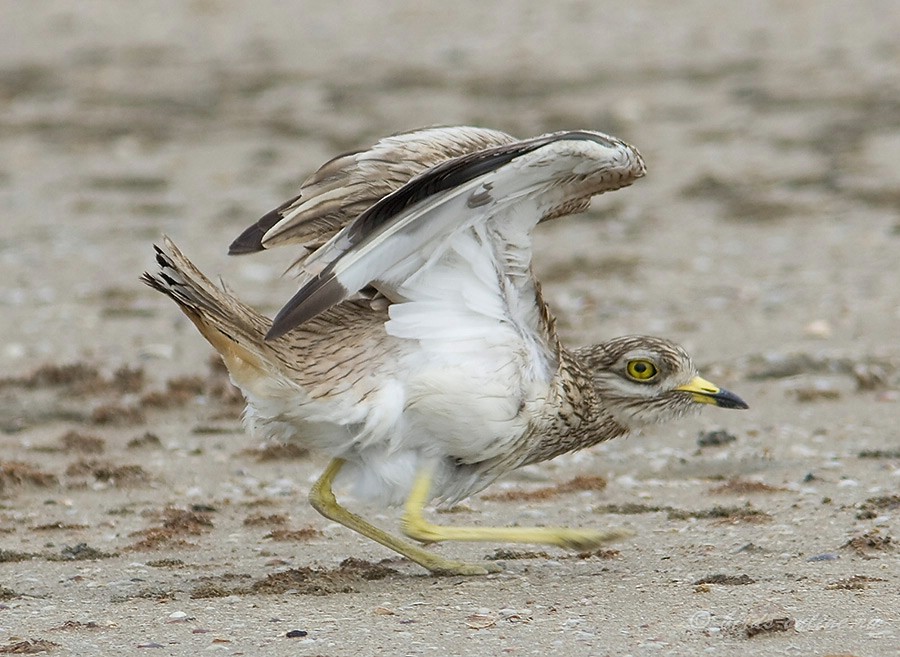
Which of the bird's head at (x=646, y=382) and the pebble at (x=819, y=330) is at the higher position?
the bird's head at (x=646, y=382)

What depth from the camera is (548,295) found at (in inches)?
462

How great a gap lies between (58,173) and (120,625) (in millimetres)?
11231

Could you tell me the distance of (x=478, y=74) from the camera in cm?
1956

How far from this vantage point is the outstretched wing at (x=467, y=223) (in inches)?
218

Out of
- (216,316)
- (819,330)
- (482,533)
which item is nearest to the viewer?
(216,316)

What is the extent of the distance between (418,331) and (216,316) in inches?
30.2

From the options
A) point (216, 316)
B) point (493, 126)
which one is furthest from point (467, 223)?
point (493, 126)

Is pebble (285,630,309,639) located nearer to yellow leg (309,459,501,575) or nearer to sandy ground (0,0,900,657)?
sandy ground (0,0,900,657)

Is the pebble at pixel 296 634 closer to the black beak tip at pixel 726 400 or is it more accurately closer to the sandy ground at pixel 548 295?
the sandy ground at pixel 548 295

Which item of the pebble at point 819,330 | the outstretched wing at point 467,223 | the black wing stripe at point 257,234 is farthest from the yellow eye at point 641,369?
the pebble at point 819,330

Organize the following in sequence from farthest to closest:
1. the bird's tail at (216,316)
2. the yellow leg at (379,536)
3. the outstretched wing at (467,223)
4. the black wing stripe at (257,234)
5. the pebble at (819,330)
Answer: the pebble at (819,330) → the black wing stripe at (257,234) → the yellow leg at (379,536) → the bird's tail at (216,316) → the outstretched wing at (467,223)

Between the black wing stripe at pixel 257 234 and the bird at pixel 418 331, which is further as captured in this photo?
the black wing stripe at pixel 257 234

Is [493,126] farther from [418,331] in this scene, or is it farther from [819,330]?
[418,331]

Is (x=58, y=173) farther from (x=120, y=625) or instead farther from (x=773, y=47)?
(x=120, y=625)
